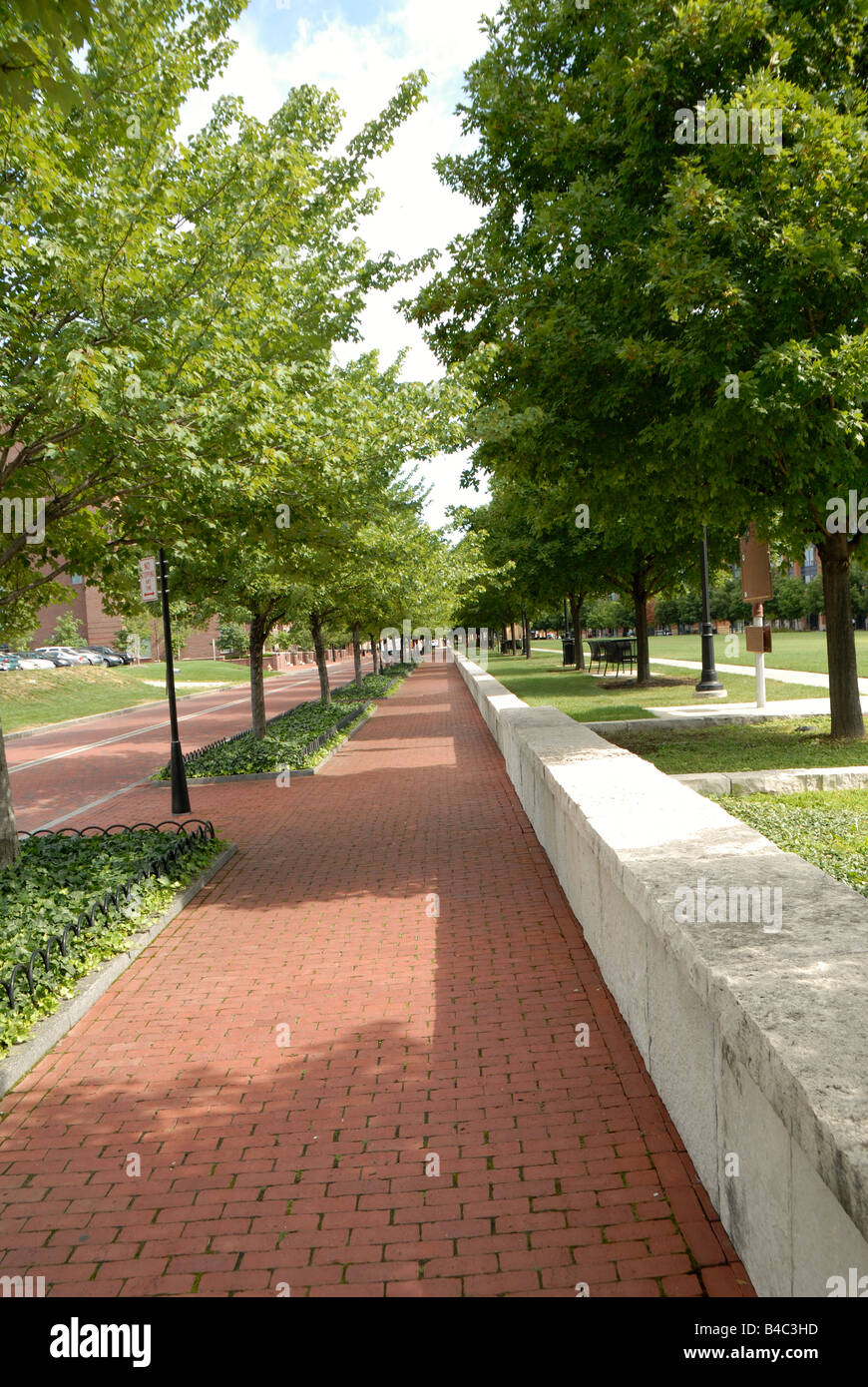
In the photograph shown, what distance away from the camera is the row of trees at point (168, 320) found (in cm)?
666

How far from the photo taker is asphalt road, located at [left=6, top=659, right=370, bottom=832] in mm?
13969

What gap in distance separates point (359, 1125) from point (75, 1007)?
2.35 meters

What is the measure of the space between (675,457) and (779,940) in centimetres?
836

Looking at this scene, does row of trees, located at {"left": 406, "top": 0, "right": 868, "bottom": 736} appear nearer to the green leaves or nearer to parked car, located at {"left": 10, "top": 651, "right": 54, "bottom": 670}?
the green leaves

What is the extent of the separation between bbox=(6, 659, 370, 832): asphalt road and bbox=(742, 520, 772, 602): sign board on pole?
8.75 meters

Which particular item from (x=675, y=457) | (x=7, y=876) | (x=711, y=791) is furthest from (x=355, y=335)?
(x=7, y=876)

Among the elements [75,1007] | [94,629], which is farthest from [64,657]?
[75,1007]

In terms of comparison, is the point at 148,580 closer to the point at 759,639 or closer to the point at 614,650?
the point at 759,639

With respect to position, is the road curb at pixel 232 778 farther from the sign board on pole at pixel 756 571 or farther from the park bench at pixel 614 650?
the park bench at pixel 614 650

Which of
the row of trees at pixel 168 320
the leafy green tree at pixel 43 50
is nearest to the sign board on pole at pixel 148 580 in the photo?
the row of trees at pixel 168 320

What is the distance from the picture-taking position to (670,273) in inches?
358

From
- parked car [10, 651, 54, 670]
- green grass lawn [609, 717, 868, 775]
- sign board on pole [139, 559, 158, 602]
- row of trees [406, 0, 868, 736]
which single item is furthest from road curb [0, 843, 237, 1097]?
parked car [10, 651, 54, 670]

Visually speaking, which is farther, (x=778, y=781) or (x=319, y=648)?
(x=319, y=648)

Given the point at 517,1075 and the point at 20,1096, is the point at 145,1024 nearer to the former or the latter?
the point at 20,1096
